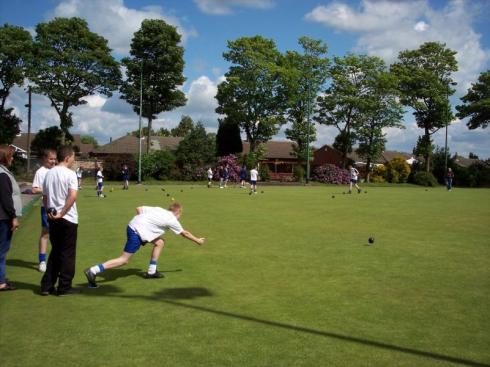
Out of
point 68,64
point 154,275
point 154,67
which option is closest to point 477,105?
point 154,67

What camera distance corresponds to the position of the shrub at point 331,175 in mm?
58500

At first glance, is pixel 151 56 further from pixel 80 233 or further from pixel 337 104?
pixel 80 233

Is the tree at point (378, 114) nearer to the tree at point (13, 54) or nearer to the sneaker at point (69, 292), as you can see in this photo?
the tree at point (13, 54)

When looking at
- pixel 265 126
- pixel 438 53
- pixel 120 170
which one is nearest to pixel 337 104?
pixel 265 126

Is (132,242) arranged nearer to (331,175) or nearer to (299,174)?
(299,174)

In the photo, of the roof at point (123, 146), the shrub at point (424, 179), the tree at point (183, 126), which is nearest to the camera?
the shrub at point (424, 179)

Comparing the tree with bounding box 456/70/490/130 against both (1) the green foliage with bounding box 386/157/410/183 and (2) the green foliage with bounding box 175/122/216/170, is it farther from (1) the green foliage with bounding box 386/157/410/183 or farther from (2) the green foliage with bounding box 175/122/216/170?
(2) the green foliage with bounding box 175/122/216/170

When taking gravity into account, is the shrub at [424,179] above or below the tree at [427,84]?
below

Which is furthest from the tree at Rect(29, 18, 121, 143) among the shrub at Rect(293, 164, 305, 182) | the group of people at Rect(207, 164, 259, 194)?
the shrub at Rect(293, 164, 305, 182)

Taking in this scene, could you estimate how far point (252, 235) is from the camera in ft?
41.7

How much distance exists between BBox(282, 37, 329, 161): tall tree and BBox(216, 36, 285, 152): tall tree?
1865mm

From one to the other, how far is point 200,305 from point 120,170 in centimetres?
4607

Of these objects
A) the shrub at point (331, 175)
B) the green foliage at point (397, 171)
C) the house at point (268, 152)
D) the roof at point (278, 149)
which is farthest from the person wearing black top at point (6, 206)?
the roof at point (278, 149)

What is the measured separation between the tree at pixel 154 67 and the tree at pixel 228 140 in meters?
8.16
